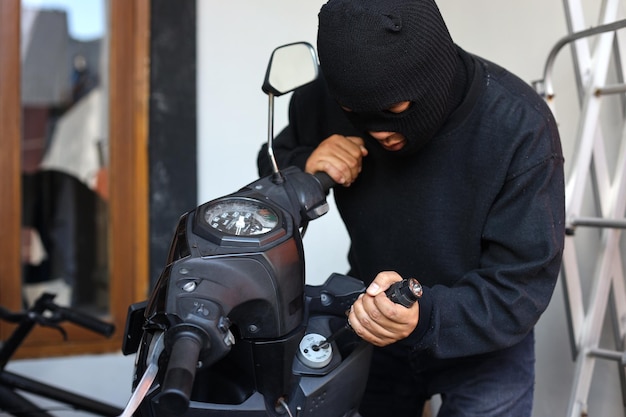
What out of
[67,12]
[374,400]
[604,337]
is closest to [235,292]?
[374,400]

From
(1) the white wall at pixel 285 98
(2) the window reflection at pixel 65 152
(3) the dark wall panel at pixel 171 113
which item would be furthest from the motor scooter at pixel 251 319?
(2) the window reflection at pixel 65 152

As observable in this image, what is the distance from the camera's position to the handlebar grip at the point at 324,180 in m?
1.32

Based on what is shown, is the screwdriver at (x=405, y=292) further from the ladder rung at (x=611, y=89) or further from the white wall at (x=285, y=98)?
the white wall at (x=285, y=98)

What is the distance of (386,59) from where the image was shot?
1172mm

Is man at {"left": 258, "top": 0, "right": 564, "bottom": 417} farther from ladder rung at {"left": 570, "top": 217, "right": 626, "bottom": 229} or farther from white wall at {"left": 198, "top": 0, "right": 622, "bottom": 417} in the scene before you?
white wall at {"left": 198, "top": 0, "right": 622, "bottom": 417}

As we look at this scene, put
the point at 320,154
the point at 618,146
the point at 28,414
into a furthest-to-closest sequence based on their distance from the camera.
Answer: the point at 618,146 → the point at 28,414 → the point at 320,154

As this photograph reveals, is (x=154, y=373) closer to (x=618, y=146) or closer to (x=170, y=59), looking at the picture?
(x=618, y=146)

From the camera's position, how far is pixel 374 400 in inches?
65.1

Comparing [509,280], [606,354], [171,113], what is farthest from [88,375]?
[509,280]

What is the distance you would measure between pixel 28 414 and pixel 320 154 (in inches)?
50.8

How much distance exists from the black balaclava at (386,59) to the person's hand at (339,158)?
114 mm

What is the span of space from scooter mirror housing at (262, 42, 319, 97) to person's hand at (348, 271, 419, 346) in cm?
43

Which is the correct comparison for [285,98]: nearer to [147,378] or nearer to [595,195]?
[595,195]

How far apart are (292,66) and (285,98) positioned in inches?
60.8
